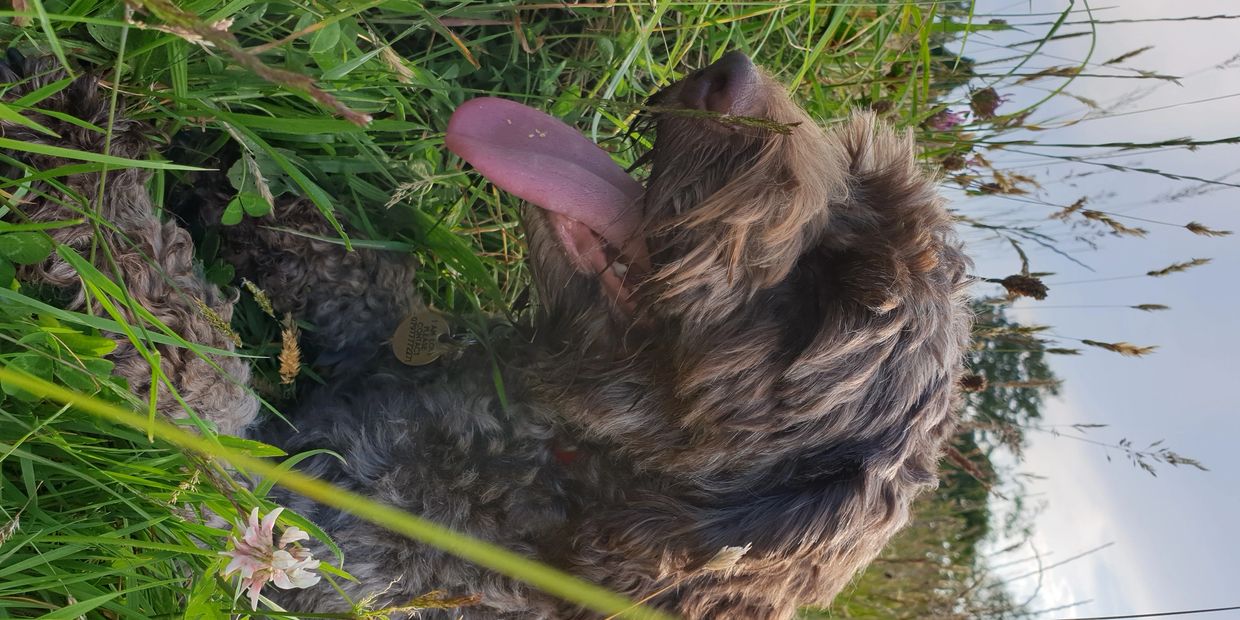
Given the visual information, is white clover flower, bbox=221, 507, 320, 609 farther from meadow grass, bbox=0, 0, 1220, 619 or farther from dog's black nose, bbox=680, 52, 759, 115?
dog's black nose, bbox=680, 52, 759, 115

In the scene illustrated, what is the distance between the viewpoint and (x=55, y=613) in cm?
185

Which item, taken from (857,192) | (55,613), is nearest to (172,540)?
(55,613)

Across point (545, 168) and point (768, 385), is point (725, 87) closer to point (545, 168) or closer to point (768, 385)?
point (545, 168)

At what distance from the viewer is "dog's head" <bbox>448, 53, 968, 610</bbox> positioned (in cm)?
252

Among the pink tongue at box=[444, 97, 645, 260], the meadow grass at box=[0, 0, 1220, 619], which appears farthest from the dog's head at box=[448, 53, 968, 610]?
the meadow grass at box=[0, 0, 1220, 619]

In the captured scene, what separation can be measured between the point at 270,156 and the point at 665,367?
137 cm

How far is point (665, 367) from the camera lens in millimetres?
2666

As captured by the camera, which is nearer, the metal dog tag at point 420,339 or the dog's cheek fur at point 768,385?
the dog's cheek fur at point 768,385

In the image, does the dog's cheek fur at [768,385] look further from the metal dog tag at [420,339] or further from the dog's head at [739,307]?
the metal dog tag at [420,339]

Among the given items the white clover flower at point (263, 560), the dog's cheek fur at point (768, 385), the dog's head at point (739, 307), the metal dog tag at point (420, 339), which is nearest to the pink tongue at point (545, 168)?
the dog's head at point (739, 307)

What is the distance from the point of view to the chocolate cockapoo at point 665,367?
98.5 inches

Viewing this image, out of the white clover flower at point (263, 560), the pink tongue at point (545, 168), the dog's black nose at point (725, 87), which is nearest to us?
the white clover flower at point (263, 560)

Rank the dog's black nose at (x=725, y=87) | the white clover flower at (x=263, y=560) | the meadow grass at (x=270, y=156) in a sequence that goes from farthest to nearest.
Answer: the dog's black nose at (x=725, y=87) → the meadow grass at (x=270, y=156) → the white clover flower at (x=263, y=560)

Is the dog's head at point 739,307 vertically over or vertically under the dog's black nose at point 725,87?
under
